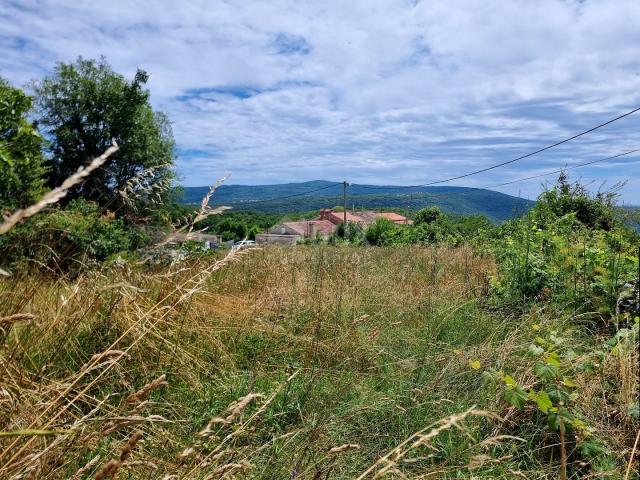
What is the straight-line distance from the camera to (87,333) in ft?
8.25

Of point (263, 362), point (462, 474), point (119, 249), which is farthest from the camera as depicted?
point (119, 249)

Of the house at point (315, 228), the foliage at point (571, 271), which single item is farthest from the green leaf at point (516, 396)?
the house at point (315, 228)

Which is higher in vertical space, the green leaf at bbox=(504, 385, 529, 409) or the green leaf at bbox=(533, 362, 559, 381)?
the green leaf at bbox=(533, 362, 559, 381)

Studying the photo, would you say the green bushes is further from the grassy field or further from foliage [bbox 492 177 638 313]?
the grassy field

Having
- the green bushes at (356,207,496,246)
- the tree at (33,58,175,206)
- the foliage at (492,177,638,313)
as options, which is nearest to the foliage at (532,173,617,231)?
the green bushes at (356,207,496,246)

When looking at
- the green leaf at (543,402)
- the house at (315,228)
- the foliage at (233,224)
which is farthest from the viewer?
the house at (315,228)

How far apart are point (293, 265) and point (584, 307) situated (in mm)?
3114

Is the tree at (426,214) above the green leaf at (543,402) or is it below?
below

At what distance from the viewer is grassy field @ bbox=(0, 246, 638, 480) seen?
155 centimetres

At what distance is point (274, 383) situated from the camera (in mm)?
2617

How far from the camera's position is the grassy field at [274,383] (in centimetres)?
155

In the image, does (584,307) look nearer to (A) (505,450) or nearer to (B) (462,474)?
(A) (505,450)

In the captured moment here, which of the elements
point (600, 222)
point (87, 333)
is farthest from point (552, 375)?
point (600, 222)

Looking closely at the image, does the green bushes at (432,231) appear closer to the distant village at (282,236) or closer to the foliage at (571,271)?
the distant village at (282,236)
